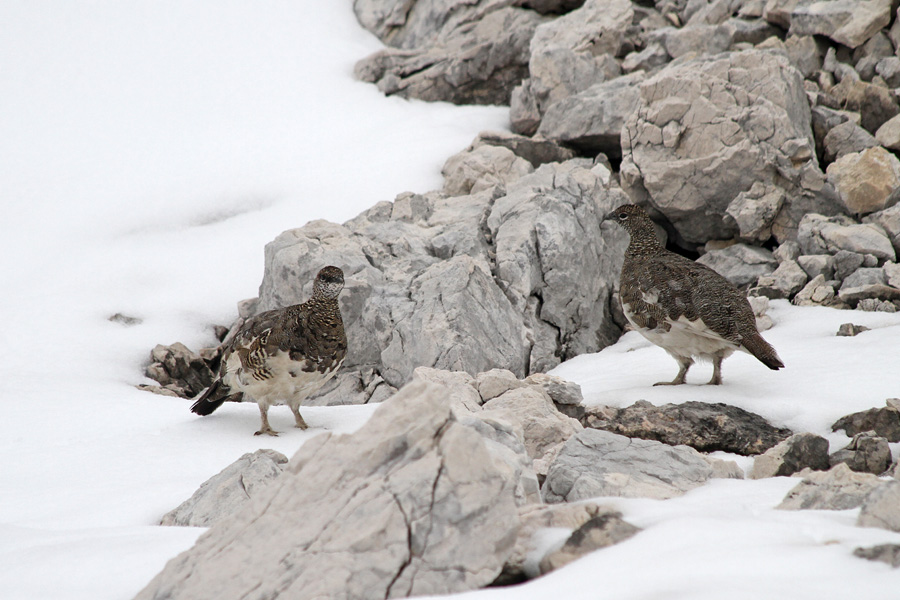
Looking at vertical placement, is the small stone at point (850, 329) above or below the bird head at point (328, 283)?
below

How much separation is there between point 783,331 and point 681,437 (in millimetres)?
3221

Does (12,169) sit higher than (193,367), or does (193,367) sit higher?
(12,169)

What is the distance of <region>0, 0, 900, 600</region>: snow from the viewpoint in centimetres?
237

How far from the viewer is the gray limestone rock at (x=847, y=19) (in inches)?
434

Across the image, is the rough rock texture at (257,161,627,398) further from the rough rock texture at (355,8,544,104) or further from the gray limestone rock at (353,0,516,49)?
the gray limestone rock at (353,0,516,49)

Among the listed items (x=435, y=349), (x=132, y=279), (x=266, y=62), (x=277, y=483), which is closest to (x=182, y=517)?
(x=277, y=483)

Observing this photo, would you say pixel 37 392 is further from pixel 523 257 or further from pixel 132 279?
pixel 523 257

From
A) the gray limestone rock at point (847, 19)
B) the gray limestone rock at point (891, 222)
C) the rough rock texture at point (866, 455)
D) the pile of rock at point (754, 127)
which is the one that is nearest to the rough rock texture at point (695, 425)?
the rough rock texture at point (866, 455)

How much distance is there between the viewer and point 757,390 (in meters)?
5.77

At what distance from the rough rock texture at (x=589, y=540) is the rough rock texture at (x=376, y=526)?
0.18 m

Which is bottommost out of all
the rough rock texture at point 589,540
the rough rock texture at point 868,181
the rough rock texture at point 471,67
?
the rough rock texture at point 589,540

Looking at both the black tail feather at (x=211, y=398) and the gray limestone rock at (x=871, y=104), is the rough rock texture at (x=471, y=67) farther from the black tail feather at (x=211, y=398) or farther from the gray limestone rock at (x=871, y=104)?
the black tail feather at (x=211, y=398)

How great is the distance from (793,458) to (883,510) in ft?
6.25

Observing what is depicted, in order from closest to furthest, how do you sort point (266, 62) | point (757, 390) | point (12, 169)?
1. point (757, 390)
2. point (12, 169)
3. point (266, 62)
